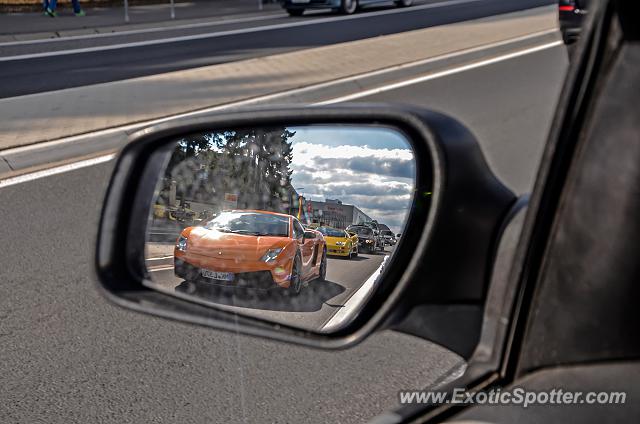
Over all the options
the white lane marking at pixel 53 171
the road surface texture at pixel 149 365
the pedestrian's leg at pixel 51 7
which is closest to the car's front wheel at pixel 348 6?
the pedestrian's leg at pixel 51 7

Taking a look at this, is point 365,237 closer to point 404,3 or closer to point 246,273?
point 246,273

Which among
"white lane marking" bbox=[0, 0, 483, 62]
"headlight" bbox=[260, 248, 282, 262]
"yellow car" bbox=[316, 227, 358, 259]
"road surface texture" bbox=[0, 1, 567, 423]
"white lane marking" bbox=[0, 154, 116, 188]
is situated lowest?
"road surface texture" bbox=[0, 1, 567, 423]

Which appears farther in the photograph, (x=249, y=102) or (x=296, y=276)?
(x=249, y=102)

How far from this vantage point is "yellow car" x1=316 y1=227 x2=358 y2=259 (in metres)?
1.55

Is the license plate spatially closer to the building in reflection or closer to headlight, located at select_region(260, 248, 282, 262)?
headlight, located at select_region(260, 248, 282, 262)

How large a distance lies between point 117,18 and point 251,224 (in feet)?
81.4

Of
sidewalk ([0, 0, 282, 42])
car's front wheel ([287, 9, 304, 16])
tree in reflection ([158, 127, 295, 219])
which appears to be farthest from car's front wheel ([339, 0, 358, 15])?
tree in reflection ([158, 127, 295, 219])

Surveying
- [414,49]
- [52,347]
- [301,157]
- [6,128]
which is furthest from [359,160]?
[414,49]

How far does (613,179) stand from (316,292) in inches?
25.2

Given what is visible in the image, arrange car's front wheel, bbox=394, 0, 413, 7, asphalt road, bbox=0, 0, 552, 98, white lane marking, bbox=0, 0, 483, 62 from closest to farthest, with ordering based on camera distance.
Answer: asphalt road, bbox=0, 0, 552, 98 < white lane marking, bbox=0, 0, 483, 62 < car's front wheel, bbox=394, 0, 413, 7

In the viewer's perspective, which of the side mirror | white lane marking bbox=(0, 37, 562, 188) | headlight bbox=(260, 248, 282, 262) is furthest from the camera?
white lane marking bbox=(0, 37, 562, 188)

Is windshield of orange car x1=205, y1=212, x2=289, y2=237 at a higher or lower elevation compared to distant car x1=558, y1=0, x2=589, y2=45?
higher

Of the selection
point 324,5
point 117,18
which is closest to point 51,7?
point 117,18

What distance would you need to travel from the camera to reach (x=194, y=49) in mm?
18312
